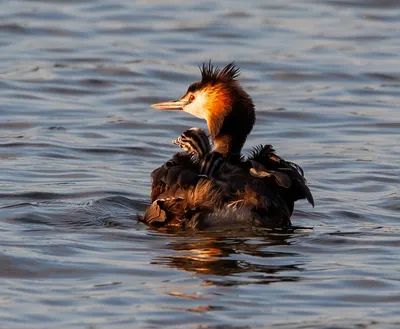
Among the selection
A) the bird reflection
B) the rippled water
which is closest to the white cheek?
the rippled water

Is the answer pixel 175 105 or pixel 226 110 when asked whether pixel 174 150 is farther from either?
pixel 226 110

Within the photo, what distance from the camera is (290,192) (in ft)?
29.5

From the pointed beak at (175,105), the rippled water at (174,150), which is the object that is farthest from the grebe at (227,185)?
the pointed beak at (175,105)

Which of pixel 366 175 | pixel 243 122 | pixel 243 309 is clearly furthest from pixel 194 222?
pixel 366 175

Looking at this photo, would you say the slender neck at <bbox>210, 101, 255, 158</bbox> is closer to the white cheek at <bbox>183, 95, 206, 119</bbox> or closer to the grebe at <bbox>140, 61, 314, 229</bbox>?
the grebe at <bbox>140, 61, 314, 229</bbox>

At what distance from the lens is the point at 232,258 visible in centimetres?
812

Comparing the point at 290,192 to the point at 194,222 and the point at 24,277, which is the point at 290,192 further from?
the point at 24,277

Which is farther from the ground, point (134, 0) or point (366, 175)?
point (134, 0)

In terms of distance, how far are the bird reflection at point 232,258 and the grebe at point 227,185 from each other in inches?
6.3

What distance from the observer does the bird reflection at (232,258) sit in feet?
25.1

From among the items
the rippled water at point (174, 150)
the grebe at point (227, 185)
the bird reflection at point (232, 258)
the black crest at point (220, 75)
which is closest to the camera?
the rippled water at point (174, 150)

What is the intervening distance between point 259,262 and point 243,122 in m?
1.75

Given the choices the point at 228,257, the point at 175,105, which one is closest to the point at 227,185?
the point at 228,257

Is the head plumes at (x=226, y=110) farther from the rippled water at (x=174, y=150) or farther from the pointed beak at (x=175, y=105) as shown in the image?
the rippled water at (x=174, y=150)
